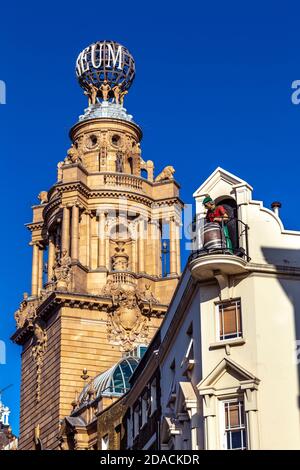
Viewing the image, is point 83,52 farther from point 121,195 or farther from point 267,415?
point 267,415

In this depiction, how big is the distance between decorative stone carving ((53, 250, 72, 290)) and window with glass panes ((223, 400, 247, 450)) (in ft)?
180

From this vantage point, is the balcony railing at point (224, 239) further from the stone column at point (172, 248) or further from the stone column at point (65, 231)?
the stone column at point (172, 248)

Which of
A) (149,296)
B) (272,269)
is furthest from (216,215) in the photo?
(149,296)

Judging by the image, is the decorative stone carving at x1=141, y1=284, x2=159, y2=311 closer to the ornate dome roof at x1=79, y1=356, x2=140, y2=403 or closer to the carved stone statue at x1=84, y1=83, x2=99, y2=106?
the ornate dome roof at x1=79, y1=356, x2=140, y2=403

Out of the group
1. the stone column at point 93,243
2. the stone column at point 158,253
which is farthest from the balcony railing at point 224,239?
the stone column at point 158,253

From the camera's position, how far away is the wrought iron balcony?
5038cm

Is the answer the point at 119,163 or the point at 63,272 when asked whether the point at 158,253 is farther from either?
the point at 63,272

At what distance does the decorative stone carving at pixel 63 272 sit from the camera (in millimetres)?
103875

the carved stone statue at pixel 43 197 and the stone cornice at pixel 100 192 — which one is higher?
the carved stone statue at pixel 43 197

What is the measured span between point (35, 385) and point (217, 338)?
189 ft

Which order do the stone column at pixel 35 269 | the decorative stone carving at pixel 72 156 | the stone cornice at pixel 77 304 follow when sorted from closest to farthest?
the stone cornice at pixel 77 304 < the decorative stone carving at pixel 72 156 < the stone column at pixel 35 269

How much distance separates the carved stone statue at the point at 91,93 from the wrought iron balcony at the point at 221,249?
67187mm
